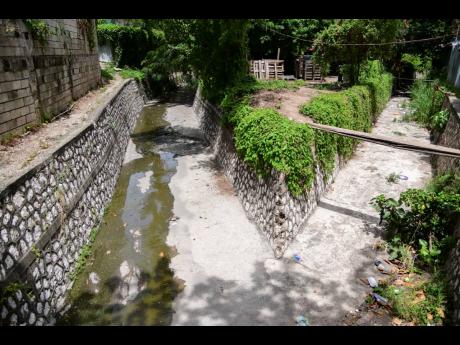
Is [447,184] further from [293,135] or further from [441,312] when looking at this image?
[293,135]

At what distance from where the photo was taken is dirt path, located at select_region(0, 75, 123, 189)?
6.54 metres

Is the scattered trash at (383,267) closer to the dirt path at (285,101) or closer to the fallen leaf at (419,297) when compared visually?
the fallen leaf at (419,297)

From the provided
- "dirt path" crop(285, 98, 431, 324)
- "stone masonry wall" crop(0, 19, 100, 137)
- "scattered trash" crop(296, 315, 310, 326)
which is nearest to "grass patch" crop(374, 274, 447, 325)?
"dirt path" crop(285, 98, 431, 324)

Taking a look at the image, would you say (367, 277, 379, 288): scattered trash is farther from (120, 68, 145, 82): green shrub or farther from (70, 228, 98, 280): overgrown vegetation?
(120, 68, 145, 82): green shrub

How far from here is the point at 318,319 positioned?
220 inches

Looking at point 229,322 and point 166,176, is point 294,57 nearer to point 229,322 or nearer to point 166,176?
point 166,176

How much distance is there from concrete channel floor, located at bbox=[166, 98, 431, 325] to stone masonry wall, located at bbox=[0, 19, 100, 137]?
4.77m

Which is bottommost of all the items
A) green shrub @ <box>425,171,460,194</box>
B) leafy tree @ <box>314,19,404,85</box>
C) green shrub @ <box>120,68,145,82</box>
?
green shrub @ <box>425,171,460,194</box>

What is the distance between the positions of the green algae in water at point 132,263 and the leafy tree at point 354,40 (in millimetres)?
10569

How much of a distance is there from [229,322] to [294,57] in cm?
2499

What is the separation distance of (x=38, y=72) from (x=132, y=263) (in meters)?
7.09

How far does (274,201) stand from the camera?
7555mm

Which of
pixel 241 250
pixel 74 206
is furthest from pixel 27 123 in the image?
pixel 241 250

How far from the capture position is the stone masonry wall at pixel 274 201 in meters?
7.35
